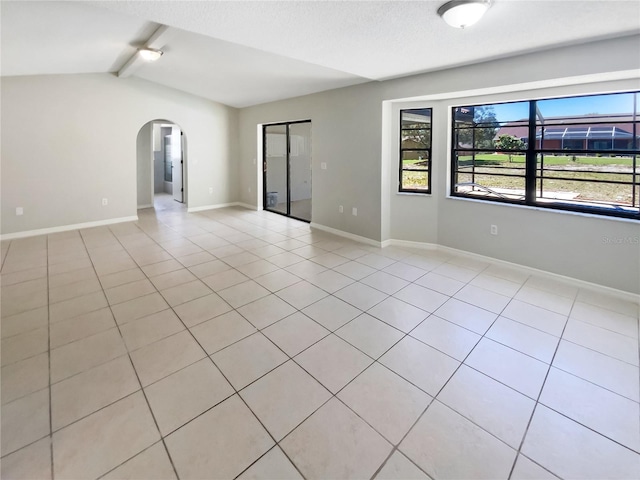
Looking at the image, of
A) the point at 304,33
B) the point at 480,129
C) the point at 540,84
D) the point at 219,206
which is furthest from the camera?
the point at 219,206

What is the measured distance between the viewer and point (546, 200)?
Result: 3.80 metres

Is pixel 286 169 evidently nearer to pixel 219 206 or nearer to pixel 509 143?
pixel 219 206

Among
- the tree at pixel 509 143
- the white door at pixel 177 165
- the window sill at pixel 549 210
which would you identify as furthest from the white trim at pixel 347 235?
the white door at pixel 177 165

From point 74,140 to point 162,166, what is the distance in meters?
4.98

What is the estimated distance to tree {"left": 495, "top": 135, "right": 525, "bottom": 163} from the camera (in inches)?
154

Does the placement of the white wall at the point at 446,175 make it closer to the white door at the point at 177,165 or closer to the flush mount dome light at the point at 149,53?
the flush mount dome light at the point at 149,53

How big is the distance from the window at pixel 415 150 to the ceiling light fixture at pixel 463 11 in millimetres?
2259

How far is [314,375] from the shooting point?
212 cm

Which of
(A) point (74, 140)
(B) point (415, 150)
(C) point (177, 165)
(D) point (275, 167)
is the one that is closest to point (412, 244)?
(B) point (415, 150)

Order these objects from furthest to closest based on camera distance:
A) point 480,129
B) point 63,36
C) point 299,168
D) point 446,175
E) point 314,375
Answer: point 299,168 → point 446,175 → point 480,129 → point 63,36 → point 314,375

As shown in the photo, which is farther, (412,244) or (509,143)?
(412,244)

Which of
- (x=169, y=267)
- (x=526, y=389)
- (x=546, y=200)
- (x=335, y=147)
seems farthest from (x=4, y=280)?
(x=546, y=200)

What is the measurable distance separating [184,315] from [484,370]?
2428 mm

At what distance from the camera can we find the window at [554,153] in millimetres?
3266
